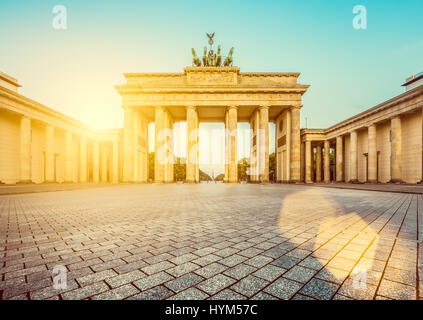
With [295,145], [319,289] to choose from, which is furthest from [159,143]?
[319,289]

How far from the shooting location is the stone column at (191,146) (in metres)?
30.3

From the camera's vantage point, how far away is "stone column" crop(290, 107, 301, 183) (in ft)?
99.2

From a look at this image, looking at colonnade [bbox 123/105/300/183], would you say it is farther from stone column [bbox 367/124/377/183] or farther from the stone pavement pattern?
the stone pavement pattern

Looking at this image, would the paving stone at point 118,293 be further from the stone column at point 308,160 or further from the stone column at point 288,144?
the stone column at point 308,160

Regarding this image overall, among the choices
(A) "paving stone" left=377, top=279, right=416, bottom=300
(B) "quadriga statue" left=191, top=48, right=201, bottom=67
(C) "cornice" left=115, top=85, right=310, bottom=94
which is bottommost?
(A) "paving stone" left=377, top=279, right=416, bottom=300

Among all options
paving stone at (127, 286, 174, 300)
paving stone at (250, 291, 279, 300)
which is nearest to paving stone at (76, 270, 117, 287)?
paving stone at (127, 286, 174, 300)

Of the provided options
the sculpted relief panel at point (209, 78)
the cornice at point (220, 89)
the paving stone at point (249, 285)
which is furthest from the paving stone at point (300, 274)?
the sculpted relief panel at point (209, 78)

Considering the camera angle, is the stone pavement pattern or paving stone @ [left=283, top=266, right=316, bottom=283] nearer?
the stone pavement pattern

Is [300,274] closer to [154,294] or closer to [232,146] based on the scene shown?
[154,294]

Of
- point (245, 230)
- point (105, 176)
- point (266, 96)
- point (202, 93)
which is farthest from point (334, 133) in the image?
point (105, 176)

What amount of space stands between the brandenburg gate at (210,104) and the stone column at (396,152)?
1085cm

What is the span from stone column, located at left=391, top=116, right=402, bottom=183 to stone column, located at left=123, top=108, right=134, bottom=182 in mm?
33892

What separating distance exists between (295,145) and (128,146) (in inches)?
1030
